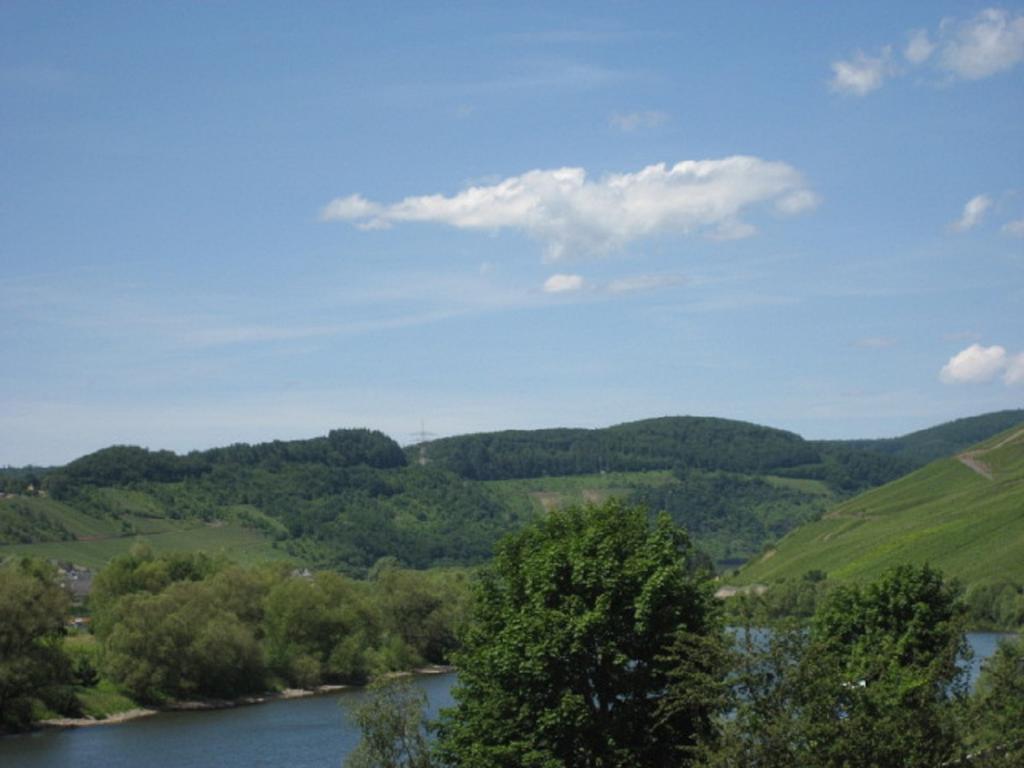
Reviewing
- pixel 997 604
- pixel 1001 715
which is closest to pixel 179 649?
A: pixel 1001 715

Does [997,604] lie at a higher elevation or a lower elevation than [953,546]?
lower

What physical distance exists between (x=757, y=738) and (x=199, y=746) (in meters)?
52.1

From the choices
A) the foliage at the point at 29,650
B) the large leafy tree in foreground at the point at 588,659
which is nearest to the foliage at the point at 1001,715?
the large leafy tree in foreground at the point at 588,659

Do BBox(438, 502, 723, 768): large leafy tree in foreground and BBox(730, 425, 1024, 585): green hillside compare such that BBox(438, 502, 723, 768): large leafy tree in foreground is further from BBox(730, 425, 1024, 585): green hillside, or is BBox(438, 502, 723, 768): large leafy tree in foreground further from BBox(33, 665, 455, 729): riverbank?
BBox(730, 425, 1024, 585): green hillside

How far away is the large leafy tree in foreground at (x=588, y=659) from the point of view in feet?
120

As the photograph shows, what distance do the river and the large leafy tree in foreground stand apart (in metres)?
20.5

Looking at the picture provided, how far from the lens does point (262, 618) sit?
105250 mm

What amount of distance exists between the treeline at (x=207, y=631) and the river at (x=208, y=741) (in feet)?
12.1

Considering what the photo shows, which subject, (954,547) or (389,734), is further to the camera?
(954,547)

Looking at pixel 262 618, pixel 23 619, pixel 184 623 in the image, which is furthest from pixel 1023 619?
pixel 23 619

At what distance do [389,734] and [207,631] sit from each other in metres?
49.4

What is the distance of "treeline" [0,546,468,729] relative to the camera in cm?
7981

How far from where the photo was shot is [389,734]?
45.0m

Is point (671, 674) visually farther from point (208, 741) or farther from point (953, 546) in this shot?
point (953, 546)
